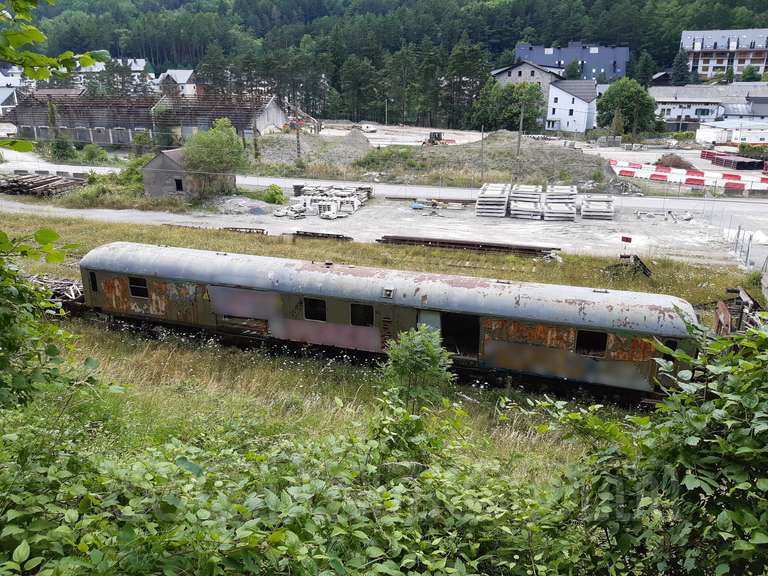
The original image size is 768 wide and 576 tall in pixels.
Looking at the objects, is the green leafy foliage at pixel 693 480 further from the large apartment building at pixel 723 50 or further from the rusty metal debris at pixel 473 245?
the large apartment building at pixel 723 50

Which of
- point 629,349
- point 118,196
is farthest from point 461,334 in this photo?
point 118,196

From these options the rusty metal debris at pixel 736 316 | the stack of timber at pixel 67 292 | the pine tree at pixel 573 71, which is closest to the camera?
the rusty metal debris at pixel 736 316

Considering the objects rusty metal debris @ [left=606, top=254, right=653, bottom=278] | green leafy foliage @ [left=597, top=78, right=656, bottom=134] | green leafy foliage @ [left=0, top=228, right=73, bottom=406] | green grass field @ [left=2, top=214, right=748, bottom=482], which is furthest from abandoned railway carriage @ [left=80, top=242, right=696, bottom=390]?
green leafy foliage @ [left=597, top=78, right=656, bottom=134]

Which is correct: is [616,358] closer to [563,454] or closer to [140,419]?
[563,454]

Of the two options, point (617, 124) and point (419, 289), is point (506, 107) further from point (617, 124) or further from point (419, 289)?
point (419, 289)

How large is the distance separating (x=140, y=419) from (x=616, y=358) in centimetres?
1110

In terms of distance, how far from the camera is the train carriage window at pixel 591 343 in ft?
48.0

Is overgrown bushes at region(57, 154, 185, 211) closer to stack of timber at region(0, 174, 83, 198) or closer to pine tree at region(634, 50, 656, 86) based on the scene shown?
stack of timber at region(0, 174, 83, 198)

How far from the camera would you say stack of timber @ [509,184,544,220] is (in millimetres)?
39844

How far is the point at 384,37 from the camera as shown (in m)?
144

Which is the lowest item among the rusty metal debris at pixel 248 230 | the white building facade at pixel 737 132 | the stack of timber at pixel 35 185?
the rusty metal debris at pixel 248 230

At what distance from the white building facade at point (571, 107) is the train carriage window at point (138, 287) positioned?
89.8 m

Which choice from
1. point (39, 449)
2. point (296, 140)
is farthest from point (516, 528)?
point (296, 140)

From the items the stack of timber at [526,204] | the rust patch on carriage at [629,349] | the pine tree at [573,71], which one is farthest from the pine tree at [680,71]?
the rust patch on carriage at [629,349]
